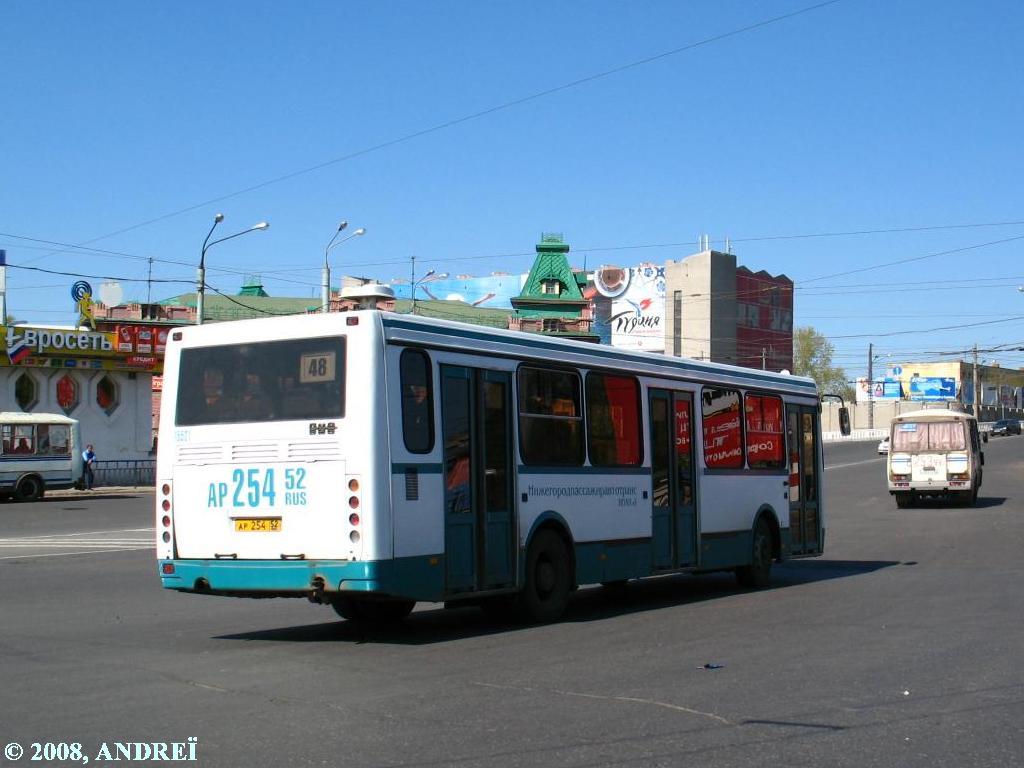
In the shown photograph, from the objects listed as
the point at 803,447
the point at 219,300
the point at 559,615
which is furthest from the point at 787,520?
the point at 219,300

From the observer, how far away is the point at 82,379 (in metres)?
54.6

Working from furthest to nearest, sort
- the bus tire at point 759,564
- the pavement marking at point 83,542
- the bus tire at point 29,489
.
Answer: the bus tire at point 29,489, the pavement marking at point 83,542, the bus tire at point 759,564

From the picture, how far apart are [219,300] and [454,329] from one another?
85440 millimetres

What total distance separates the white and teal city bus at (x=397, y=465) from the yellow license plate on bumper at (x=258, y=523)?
13 millimetres

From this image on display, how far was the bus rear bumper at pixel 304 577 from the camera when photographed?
36.1ft

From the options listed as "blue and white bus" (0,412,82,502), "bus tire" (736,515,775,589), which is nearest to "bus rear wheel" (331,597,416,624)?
"bus tire" (736,515,775,589)

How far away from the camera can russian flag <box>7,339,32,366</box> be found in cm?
5119

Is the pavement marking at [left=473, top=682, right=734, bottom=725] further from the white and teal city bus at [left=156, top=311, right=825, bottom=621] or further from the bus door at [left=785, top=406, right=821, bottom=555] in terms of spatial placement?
the bus door at [left=785, top=406, right=821, bottom=555]

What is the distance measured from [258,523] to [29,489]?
3542 cm

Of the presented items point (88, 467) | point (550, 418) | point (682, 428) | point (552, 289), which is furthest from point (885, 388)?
point (550, 418)

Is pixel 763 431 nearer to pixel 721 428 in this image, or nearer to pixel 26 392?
pixel 721 428

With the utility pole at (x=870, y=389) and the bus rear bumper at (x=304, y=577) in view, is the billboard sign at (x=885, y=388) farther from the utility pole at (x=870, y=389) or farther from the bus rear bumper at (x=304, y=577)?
the bus rear bumper at (x=304, y=577)

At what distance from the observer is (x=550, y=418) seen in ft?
44.5

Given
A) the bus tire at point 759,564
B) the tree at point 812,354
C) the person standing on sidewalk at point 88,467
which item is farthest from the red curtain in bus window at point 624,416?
the tree at point 812,354
